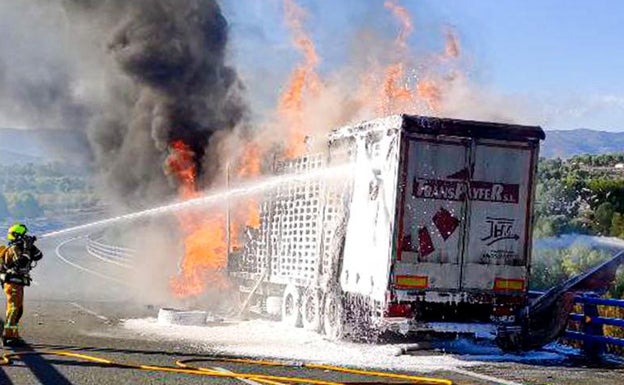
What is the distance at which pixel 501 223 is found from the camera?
1228cm

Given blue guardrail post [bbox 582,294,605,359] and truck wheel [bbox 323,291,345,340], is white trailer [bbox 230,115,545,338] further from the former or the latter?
blue guardrail post [bbox 582,294,605,359]

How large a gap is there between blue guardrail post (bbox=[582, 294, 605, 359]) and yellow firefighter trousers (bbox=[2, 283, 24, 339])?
26.6 ft

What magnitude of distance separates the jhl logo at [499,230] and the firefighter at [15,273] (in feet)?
21.4

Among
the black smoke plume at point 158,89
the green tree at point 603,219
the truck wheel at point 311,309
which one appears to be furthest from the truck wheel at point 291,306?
the green tree at point 603,219

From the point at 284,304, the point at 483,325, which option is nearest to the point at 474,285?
the point at 483,325

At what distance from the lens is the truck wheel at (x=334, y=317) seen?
1315cm

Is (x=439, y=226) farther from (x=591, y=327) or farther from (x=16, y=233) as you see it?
(x=16, y=233)

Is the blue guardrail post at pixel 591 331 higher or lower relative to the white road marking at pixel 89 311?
higher

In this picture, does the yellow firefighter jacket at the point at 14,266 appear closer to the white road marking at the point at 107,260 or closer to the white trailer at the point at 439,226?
the white trailer at the point at 439,226

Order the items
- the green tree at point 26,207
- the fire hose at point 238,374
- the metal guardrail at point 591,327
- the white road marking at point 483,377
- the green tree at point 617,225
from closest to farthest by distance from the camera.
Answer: the fire hose at point 238,374 < the white road marking at point 483,377 < the metal guardrail at point 591,327 < the green tree at point 617,225 < the green tree at point 26,207

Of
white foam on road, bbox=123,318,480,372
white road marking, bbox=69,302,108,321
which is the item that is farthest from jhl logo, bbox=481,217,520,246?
white road marking, bbox=69,302,108,321

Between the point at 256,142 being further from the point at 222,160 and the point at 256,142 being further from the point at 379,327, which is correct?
the point at 379,327

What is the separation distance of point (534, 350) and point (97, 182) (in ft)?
57.4

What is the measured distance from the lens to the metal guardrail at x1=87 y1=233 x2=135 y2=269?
107ft
